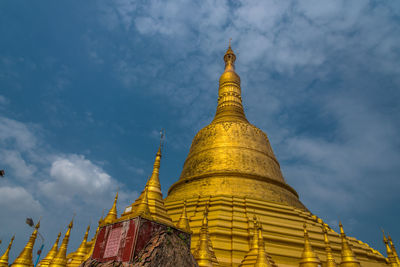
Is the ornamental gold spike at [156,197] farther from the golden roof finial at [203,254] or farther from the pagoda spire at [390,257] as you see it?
the pagoda spire at [390,257]

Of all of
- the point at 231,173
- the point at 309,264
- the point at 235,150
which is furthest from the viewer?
the point at 235,150

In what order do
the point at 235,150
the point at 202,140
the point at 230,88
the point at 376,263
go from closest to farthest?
the point at 376,263 < the point at 235,150 < the point at 202,140 < the point at 230,88

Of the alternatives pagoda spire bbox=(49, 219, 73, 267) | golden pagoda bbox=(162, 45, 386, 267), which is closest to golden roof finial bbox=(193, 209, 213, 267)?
golden pagoda bbox=(162, 45, 386, 267)

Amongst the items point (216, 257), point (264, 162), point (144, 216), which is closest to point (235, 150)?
point (264, 162)

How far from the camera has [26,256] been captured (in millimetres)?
11883

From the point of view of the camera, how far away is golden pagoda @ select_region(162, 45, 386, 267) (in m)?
11.4

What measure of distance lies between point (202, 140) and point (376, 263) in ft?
34.9

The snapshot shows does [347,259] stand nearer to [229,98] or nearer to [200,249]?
[200,249]

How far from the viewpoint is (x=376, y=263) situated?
1310cm

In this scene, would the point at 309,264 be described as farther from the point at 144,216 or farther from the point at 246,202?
the point at 144,216

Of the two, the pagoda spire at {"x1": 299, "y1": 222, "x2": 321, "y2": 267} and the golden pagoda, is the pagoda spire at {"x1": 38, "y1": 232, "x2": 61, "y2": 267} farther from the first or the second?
the pagoda spire at {"x1": 299, "y1": 222, "x2": 321, "y2": 267}

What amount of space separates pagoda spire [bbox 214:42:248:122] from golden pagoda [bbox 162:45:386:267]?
9cm

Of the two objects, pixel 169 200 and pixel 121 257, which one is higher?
pixel 169 200

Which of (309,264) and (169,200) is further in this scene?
(169,200)
